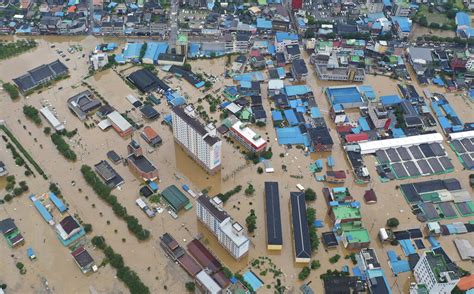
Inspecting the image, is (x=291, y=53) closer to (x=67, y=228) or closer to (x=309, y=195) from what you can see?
(x=309, y=195)

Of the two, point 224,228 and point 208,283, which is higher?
point 224,228

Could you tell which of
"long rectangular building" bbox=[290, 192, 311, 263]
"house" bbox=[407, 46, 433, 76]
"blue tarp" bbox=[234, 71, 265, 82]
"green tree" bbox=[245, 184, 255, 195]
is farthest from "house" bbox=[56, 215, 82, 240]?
"house" bbox=[407, 46, 433, 76]

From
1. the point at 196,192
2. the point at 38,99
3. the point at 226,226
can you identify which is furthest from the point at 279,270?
the point at 38,99

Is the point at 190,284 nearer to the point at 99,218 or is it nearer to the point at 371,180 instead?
the point at 99,218

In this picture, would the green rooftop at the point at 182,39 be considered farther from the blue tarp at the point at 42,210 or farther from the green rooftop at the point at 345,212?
the green rooftop at the point at 345,212

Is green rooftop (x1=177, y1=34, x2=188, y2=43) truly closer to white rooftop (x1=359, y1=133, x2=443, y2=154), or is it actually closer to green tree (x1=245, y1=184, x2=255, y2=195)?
green tree (x1=245, y1=184, x2=255, y2=195)

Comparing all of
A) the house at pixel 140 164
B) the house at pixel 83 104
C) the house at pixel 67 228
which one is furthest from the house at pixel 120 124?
the house at pixel 67 228

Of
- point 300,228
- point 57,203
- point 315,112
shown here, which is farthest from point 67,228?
point 315,112
